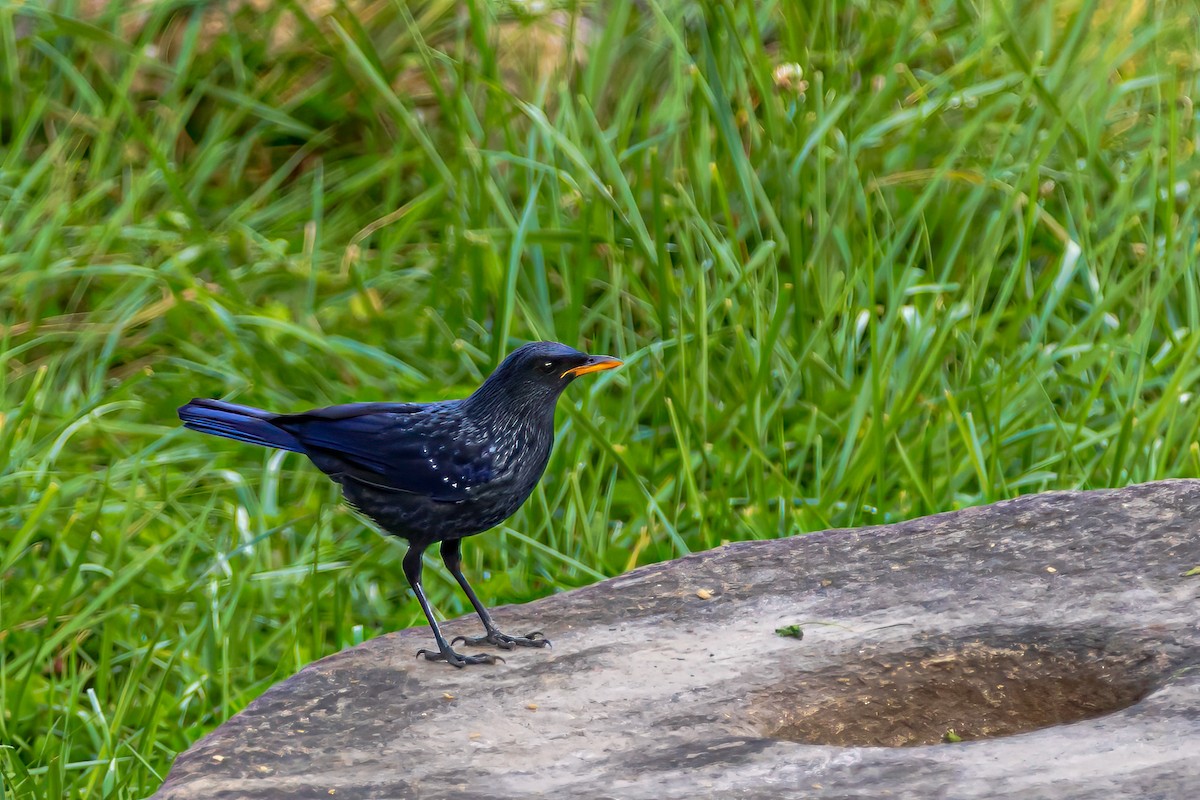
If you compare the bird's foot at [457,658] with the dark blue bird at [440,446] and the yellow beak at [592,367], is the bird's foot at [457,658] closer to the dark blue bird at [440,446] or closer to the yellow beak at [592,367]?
the dark blue bird at [440,446]

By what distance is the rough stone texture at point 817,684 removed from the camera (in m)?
1.99

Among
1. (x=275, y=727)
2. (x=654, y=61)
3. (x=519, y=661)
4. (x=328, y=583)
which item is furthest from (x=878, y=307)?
(x=275, y=727)

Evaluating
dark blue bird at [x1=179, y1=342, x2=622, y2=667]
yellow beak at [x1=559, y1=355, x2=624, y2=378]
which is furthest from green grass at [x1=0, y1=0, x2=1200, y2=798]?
yellow beak at [x1=559, y1=355, x2=624, y2=378]

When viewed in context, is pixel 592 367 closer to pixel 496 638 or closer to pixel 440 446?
pixel 440 446

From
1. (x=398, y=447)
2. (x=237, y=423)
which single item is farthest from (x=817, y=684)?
(x=237, y=423)

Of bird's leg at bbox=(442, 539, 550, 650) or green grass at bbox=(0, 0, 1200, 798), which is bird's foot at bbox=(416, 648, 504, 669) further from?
green grass at bbox=(0, 0, 1200, 798)

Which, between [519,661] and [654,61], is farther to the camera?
[654,61]

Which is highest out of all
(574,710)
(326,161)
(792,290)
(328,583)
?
(326,161)

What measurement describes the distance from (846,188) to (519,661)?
200 centimetres

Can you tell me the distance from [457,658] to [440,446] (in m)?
0.37

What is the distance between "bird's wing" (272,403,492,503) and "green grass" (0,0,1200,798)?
0.57 metres

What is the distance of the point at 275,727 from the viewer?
221 cm

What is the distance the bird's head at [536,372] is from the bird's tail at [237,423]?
37 centimetres

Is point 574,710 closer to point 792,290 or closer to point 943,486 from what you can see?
point 943,486
